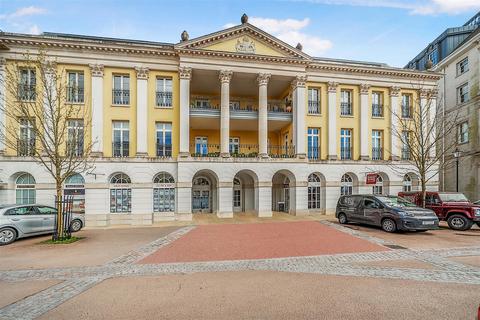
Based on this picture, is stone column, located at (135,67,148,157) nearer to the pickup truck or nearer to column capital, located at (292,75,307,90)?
column capital, located at (292,75,307,90)

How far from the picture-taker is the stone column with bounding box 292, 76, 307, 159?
18.5 m

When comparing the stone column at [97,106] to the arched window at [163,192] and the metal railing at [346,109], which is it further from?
the metal railing at [346,109]

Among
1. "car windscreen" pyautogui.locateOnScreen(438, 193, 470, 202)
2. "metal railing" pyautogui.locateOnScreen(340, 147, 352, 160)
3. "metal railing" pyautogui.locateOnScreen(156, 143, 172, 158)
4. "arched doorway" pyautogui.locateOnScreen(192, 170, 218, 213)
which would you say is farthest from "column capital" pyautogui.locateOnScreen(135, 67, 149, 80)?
"car windscreen" pyautogui.locateOnScreen(438, 193, 470, 202)

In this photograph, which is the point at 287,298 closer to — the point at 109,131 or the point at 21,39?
the point at 109,131

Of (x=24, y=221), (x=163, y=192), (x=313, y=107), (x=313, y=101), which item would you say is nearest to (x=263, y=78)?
(x=313, y=101)

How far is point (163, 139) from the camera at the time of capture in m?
17.5

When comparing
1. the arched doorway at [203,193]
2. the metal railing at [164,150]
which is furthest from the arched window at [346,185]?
the metal railing at [164,150]

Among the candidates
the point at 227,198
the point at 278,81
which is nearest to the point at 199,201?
the point at 227,198

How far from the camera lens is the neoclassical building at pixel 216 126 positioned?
16.0 meters

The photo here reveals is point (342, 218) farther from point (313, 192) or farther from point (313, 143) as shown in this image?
point (313, 143)

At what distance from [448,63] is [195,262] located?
3323cm

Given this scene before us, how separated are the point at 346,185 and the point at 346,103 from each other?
6.67m

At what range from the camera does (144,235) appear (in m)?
11.8

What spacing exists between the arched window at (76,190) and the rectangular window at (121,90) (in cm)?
552
